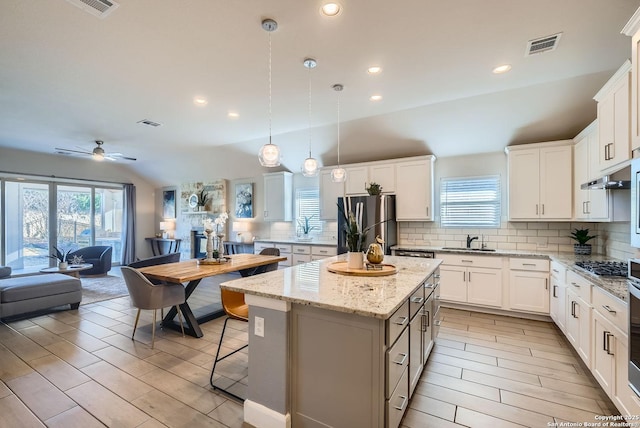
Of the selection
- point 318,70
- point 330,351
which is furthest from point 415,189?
point 330,351

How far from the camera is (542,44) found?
2566 mm

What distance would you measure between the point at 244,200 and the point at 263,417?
6.07m

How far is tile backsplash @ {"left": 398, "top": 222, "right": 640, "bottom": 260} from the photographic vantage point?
344 cm

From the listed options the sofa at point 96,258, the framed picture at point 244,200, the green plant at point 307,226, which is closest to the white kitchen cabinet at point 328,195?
the green plant at point 307,226

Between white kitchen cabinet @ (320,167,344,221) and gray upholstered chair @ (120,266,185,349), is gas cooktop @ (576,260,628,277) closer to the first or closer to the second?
white kitchen cabinet @ (320,167,344,221)

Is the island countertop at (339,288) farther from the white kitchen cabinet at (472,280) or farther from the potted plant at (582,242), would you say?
the potted plant at (582,242)

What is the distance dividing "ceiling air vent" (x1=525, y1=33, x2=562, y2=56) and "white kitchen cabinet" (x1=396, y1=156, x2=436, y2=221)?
2.24 m

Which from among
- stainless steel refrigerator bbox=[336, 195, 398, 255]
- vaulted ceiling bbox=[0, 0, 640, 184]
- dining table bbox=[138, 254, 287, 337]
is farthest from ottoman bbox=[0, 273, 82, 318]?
stainless steel refrigerator bbox=[336, 195, 398, 255]

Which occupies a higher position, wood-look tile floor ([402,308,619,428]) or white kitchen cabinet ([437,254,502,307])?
white kitchen cabinet ([437,254,502,307])

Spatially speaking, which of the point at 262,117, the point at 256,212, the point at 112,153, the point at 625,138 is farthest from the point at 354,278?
the point at 112,153

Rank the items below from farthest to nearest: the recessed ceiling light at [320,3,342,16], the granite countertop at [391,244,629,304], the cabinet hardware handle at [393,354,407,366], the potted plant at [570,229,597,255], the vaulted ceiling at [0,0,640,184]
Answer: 1. the potted plant at [570,229,597,255]
2. the vaulted ceiling at [0,0,640,184]
3. the recessed ceiling light at [320,3,342,16]
4. the granite countertop at [391,244,629,304]
5. the cabinet hardware handle at [393,354,407,366]

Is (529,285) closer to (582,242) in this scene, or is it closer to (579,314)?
(582,242)

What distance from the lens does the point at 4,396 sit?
2287 mm

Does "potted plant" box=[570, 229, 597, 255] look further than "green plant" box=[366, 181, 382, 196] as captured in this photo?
No
